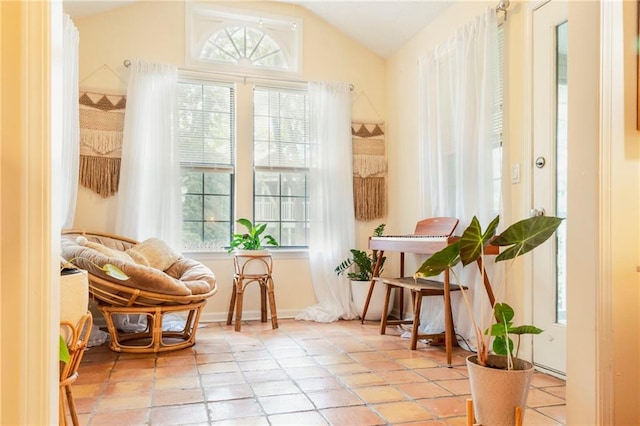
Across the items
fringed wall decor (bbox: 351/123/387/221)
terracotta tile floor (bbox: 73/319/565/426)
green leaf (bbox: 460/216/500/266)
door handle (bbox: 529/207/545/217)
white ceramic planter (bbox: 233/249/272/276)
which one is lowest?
terracotta tile floor (bbox: 73/319/565/426)

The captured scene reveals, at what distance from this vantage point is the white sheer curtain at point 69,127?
131 inches

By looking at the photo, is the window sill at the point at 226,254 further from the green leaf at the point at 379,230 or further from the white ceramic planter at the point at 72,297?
the white ceramic planter at the point at 72,297

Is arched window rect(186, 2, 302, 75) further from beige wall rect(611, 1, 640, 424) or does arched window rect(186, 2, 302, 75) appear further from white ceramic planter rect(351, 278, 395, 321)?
beige wall rect(611, 1, 640, 424)

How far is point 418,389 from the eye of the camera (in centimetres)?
246

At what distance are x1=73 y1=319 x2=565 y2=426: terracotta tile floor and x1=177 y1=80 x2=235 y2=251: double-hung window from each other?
1153 mm

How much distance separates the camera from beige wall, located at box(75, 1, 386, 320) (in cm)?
398

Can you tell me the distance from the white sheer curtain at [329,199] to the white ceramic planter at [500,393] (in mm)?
2769

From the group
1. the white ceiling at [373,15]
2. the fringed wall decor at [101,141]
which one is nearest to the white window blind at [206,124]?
the fringed wall decor at [101,141]

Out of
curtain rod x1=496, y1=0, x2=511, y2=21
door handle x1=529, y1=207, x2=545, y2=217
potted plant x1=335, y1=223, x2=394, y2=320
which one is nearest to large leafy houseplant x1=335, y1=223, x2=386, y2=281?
potted plant x1=335, y1=223, x2=394, y2=320

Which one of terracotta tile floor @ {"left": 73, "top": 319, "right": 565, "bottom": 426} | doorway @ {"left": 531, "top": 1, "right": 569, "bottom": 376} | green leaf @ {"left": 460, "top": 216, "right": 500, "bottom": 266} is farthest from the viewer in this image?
doorway @ {"left": 531, "top": 1, "right": 569, "bottom": 376}

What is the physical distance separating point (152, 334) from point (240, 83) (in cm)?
245

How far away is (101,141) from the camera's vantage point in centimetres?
392

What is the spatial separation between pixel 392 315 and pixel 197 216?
2.13 m

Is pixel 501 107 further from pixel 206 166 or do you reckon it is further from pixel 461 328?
pixel 206 166
